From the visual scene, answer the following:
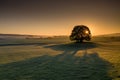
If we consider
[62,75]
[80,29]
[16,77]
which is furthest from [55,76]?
[80,29]

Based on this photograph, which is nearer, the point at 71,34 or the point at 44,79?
the point at 44,79

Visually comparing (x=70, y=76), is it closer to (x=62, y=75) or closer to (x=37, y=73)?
(x=62, y=75)

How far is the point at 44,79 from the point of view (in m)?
16.8

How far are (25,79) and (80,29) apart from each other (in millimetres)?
49677

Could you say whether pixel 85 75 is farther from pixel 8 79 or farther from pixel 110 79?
pixel 8 79

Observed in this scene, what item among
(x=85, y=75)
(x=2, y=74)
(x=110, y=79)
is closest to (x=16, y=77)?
(x=2, y=74)

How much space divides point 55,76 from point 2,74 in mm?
5535

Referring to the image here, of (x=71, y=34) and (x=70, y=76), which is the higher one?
(x=71, y=34)

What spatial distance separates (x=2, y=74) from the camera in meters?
19.2

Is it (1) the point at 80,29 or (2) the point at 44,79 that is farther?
(1) the point at 80,29

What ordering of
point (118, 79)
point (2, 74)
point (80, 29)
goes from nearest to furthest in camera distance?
point (118, 79) → point (2, 74) → point (80, 29)

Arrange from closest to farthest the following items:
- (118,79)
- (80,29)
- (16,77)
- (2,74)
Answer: (118,79)
(16,77)
(2,74)
(80,29)

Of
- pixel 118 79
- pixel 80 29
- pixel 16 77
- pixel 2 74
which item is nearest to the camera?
pixel 118 79

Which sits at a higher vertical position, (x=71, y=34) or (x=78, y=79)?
(x=71, y=34)
